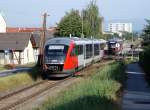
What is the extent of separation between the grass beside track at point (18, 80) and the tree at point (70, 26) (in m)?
56.0

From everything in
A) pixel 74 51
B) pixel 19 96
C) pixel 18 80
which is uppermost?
pixel 74 51

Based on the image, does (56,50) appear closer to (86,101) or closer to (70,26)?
(86,101)

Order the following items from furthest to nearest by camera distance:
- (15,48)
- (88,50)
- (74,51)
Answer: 1. (15,48)
2. (88,50)
3. (74,51)

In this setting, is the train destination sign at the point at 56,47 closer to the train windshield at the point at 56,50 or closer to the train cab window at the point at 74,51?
the train windshield at the point at 56,50

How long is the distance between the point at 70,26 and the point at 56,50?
60.3 m

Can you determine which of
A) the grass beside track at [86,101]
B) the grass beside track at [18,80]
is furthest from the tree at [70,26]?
the grass beside track at [86,101]

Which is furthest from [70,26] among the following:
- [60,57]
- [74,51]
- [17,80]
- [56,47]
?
[17,80]

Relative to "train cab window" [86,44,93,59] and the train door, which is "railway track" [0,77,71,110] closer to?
the train door

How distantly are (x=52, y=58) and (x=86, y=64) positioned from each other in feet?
40.6

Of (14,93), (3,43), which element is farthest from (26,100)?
(3,43)

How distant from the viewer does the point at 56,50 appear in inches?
1487

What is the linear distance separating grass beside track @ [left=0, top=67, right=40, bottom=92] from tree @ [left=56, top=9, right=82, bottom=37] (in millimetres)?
55963

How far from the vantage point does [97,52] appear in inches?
2399

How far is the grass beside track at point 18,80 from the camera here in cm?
3320
